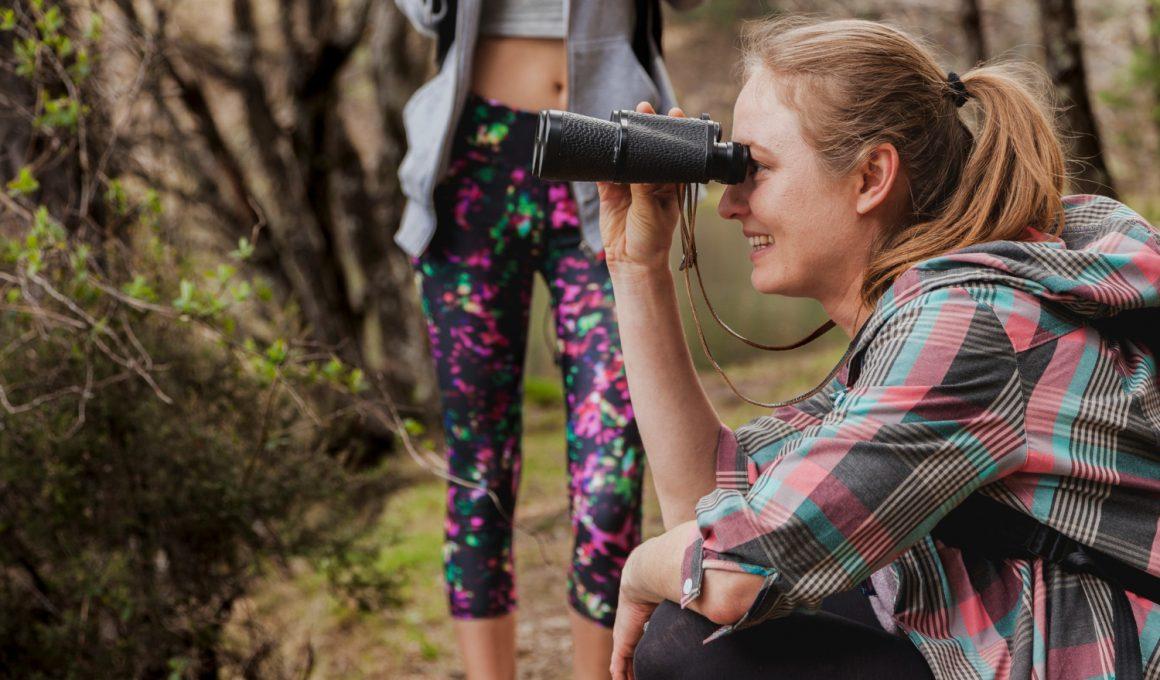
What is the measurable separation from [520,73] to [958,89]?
955 millimetres

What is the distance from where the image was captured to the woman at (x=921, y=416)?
1.12 m

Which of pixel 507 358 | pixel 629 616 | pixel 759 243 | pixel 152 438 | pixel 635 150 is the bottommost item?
pixel 152 438

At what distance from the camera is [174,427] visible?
234 centimetres

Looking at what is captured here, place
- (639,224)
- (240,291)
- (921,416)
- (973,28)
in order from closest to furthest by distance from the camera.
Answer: (921,416)
(639,224)
(240,291)
(973,28)

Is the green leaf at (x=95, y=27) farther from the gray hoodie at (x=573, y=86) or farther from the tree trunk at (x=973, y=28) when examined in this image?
the tree trunk at (x=973, y=28)

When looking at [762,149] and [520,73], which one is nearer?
[762,149]

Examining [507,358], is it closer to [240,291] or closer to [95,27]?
[240,291]

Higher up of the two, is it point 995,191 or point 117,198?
point 995,191

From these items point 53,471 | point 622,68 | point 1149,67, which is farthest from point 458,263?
point 1149,67

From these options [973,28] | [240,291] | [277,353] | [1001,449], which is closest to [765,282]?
[1001,449]

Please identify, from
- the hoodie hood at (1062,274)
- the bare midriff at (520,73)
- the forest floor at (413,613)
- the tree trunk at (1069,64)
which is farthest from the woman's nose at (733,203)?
the tree trunk at (1069,64)

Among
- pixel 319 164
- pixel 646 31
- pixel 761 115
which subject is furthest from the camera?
→ pixel 319 164

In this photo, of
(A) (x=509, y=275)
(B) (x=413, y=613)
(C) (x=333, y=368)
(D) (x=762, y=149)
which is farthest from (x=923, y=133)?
(B) (x=413, y=613)

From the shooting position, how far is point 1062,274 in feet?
3.76
